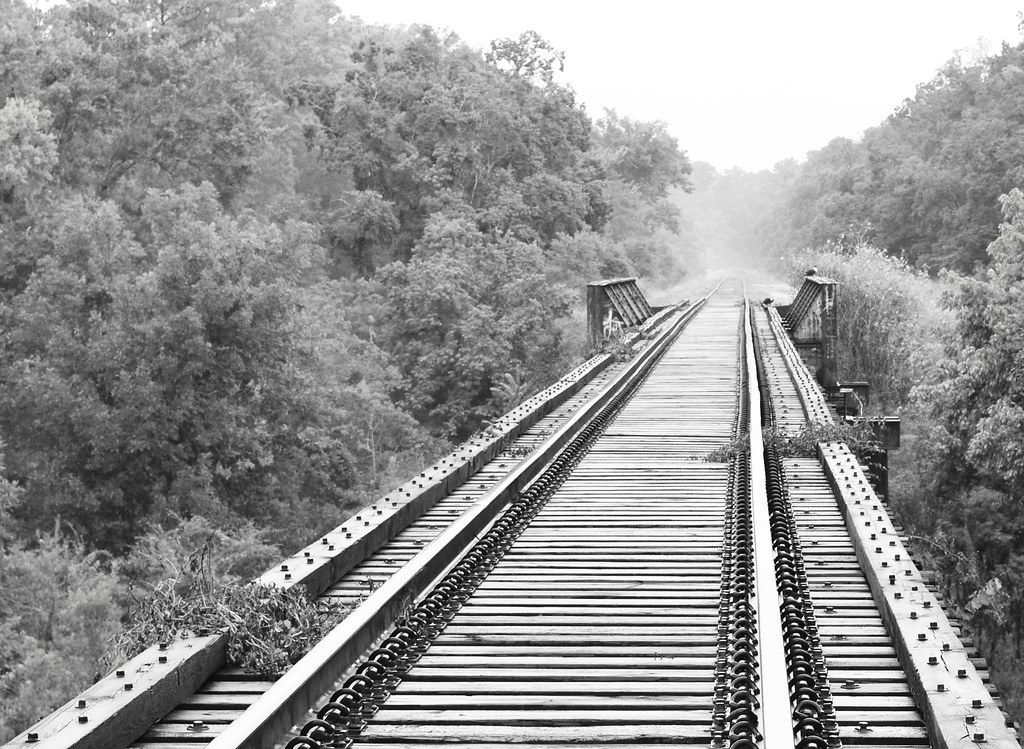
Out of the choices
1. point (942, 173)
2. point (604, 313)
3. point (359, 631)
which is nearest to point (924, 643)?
point (359, 631)

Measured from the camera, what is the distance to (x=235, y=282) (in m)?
24.1

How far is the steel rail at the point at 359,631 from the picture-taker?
4.05 meters

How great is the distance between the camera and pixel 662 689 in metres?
4.92

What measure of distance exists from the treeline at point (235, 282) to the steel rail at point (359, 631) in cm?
878

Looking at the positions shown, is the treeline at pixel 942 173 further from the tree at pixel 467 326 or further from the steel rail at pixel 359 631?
the steel rail at pixel 359 631

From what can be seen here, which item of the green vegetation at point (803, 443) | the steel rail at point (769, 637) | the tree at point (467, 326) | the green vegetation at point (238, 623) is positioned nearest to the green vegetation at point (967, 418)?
the green vegetation at point (803, 443)

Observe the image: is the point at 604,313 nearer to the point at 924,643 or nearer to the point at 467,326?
the point at 467,326

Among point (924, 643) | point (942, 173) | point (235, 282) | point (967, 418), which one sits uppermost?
point (942, 173)

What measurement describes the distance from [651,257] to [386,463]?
33.5m

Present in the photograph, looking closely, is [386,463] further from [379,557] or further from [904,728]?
[904,728]

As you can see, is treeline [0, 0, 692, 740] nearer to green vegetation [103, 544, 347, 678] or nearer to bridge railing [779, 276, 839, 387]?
bridge railing [779, 276, 839, 387]

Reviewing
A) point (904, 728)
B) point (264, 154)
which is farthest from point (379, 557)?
point (264, 154)

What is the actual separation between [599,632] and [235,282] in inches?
762

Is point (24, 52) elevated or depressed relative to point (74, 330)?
elevated
